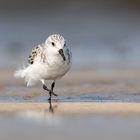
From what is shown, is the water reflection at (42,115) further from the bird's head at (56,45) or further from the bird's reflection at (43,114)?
the bird's head at (56,45)

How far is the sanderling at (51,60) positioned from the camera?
1138cm

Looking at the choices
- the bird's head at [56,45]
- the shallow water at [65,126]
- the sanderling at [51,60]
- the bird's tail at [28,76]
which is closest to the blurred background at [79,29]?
the bird's tail at [28,76]

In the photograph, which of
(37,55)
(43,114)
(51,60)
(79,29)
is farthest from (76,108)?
(79,29)

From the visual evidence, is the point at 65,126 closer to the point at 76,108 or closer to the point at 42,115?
the point at 42,115

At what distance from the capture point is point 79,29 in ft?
67.0

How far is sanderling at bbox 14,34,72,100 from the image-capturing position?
11.4 m

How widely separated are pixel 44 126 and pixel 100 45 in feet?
31.0

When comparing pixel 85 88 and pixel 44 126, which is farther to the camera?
pixel 85 88

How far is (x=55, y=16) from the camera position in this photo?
21.9 metres

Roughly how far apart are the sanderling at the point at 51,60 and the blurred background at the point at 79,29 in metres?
3.57

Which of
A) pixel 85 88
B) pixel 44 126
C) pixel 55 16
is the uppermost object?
pixel 55 16

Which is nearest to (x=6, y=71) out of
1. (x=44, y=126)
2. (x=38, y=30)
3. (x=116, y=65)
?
(x=116, y=65)

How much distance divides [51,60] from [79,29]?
9008 millimetres

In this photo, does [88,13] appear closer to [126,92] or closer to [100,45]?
[100,45]
